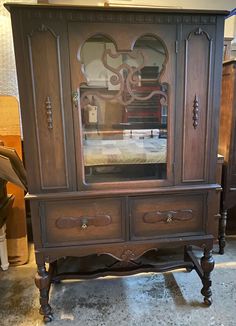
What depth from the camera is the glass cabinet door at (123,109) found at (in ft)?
4.05

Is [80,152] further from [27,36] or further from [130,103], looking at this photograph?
[27,36]

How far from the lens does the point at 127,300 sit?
64.0 inches

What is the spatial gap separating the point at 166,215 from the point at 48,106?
800mm

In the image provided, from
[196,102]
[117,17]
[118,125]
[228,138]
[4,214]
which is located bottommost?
[4,214]

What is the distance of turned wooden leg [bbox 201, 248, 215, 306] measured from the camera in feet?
4.96

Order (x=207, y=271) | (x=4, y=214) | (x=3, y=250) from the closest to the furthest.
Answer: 1. (x=207, y=271)
2. (x=4, y=214)
3. (x=3, y=250)

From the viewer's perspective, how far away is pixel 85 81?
1.22 meters

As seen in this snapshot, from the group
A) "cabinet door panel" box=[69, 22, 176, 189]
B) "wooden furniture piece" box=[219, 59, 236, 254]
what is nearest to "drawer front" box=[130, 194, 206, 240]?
"cabinet door panel" box=[69, 22, 176, 189]

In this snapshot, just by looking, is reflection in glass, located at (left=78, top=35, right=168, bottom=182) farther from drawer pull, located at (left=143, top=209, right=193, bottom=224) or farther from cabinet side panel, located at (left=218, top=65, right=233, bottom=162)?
cabinet side panel, located at (left=218, top=65, right=233, bottom=162)

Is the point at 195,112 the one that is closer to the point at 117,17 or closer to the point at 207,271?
the point at 117,17

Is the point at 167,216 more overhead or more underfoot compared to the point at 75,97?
more underfoot

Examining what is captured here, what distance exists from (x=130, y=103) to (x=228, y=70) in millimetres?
939

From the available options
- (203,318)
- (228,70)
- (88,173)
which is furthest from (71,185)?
(228,70)

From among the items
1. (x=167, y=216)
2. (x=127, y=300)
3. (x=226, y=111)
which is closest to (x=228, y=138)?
(x=226, y=111)
